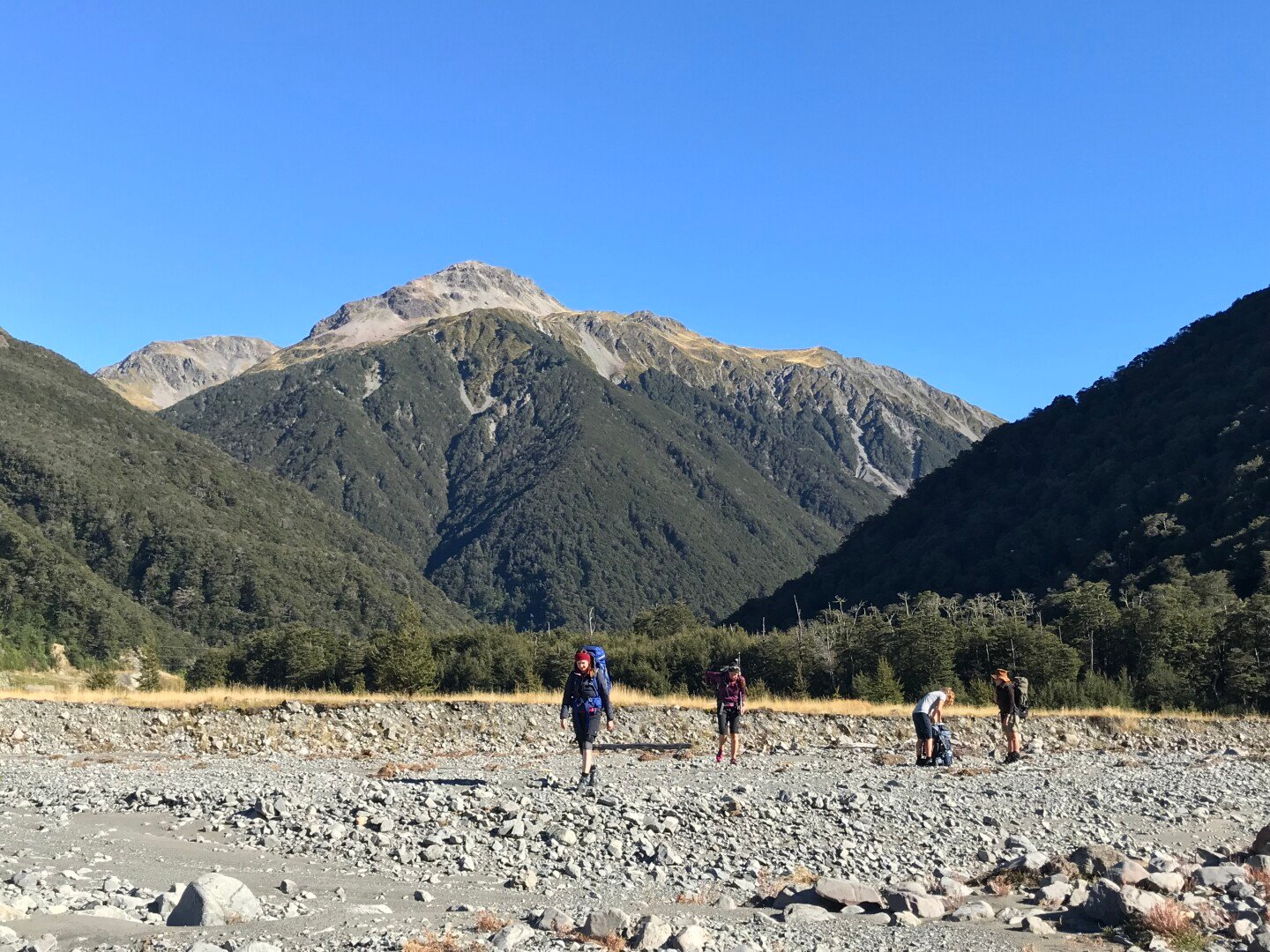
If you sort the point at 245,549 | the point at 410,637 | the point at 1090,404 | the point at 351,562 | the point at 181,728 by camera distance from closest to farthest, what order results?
the point at 181,728
the point at 410,637
the point at 1090,404
the point at 245,549
the point at 351,562

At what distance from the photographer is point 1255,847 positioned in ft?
35.6

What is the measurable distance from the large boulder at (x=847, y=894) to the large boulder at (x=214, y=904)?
475cm

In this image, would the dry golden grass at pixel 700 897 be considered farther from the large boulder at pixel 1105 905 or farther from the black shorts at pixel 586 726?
the black shorts at pixel 586 726

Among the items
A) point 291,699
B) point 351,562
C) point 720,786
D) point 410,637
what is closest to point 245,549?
point 351,562

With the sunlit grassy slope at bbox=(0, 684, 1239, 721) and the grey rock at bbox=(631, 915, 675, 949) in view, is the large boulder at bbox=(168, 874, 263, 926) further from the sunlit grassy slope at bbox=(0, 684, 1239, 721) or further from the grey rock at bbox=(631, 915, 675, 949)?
the sunlit grassy slope at bbox=(0, 684, 1239, 721)

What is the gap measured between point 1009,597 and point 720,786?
80.4m

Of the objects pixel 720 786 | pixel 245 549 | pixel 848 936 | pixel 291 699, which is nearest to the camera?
pixel 848 936

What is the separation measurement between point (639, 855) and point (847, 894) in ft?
9.57

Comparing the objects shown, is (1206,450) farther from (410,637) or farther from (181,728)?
(181,728)

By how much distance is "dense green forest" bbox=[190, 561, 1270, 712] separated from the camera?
1711 inches

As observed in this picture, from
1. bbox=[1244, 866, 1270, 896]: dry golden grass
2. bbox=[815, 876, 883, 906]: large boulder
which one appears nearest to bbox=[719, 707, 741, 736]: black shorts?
bbox=[815, 876, 883, 906]: large boulder

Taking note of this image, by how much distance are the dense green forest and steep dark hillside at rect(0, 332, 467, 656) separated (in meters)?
46.4

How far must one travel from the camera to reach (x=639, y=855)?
1081cm

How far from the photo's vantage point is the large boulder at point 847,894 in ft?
28.0
